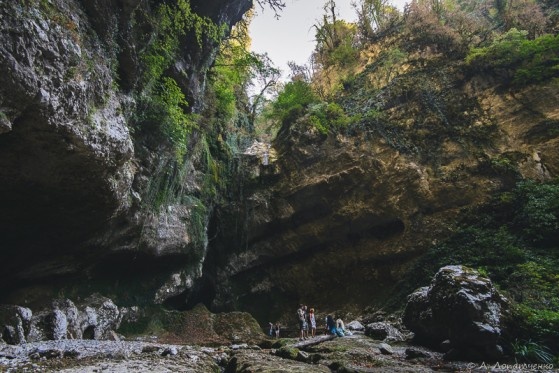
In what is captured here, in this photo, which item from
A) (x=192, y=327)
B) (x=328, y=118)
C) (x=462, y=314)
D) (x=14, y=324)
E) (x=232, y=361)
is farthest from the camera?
(x=328, y=118)

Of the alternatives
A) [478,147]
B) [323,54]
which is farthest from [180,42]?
[323,54]

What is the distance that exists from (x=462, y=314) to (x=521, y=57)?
13438 millimetres

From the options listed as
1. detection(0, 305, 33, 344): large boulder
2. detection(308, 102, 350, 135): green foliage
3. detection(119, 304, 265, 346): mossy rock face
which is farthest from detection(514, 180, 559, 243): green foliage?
detection(0, 305, 33, 344): large boulder

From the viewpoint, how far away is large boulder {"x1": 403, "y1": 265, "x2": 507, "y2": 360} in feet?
→ 20.3

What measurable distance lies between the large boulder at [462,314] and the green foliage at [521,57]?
37.5ft

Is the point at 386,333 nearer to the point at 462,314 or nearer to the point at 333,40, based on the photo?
the point at 462,314

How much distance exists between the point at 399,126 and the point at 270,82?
10887 millimetres

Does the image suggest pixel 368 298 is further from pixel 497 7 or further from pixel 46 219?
pixel 497 7

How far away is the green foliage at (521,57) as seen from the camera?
14.2 metres

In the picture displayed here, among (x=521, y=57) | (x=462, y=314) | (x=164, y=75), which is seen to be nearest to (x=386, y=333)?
(x=462, y=314)

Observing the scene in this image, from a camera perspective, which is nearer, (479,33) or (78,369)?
(78,369)

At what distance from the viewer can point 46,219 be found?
9.06 m

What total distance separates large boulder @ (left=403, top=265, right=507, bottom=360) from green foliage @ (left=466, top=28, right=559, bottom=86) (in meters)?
11.4

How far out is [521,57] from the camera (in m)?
14.9
